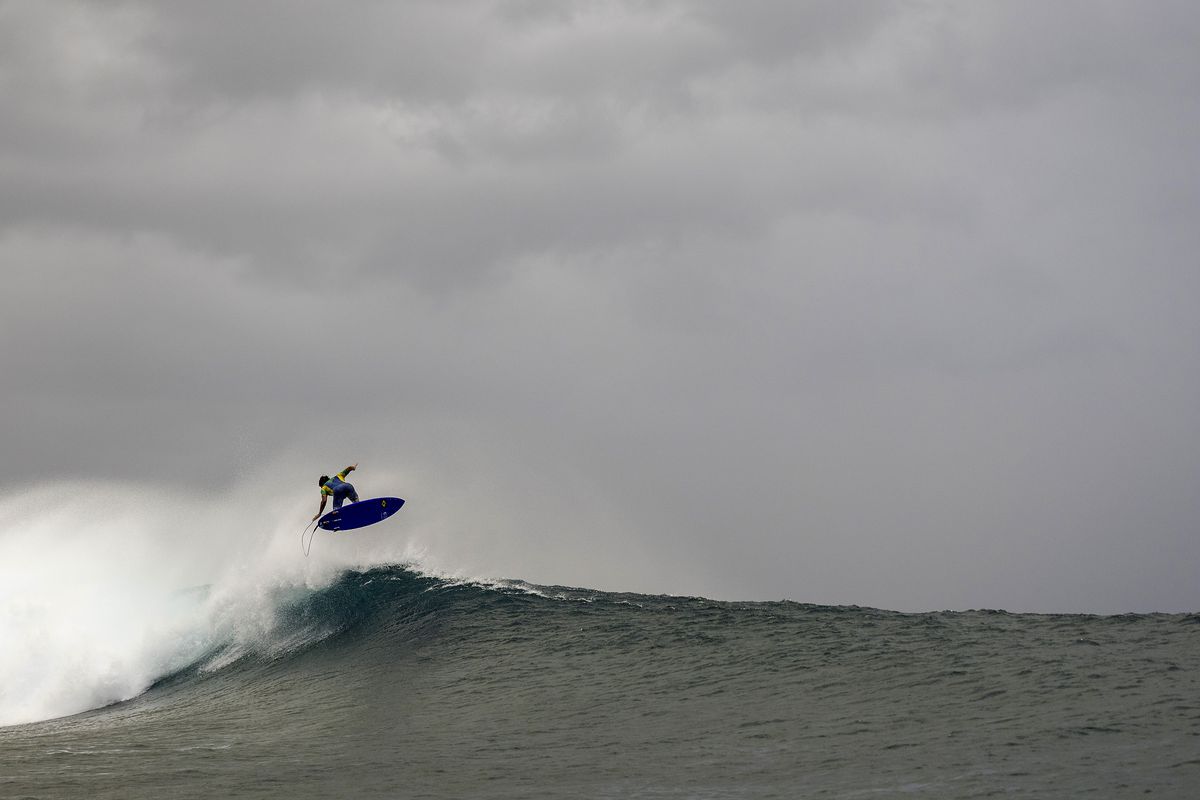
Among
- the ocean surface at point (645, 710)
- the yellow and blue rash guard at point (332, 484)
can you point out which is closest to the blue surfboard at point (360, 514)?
the yellow and blue rash guard at point (332, 484)

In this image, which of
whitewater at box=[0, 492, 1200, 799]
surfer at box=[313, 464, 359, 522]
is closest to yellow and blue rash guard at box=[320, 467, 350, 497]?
surfer at box=[313, 464, 359, 522]

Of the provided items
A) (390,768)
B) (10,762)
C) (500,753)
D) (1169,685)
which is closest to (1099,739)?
(1169,685)

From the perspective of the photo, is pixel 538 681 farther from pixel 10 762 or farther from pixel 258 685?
pixel 10 762

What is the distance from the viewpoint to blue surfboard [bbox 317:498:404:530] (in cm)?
2270

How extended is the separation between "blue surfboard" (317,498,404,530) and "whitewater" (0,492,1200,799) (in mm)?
1536

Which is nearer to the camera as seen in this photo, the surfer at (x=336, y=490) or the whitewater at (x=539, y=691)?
the whitewater at (x=539, y=691)

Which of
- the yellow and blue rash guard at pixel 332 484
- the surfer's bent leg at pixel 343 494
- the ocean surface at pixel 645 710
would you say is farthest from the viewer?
the surfer's bent leg at pixel 343 494

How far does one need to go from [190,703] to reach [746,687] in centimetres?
992

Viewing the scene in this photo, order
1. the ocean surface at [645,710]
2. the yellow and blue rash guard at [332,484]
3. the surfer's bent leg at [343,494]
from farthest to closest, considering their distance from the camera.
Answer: the surfer's bent leg at [343,494]
the yellow and blue rash guard at [332,484]
the ocean surface at [645,710]

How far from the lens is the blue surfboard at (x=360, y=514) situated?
22703 millimetres

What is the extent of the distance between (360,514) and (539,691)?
950 centimetres

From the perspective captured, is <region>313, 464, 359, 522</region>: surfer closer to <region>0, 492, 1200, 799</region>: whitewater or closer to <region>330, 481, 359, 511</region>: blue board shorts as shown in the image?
<region>330, 481, 359, 511</region>: blue board shorts

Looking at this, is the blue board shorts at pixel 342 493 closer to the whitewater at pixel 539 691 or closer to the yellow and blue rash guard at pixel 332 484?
the yellow and blue rash guard at pixel 332 484

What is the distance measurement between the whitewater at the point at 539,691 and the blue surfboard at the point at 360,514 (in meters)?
1.54
